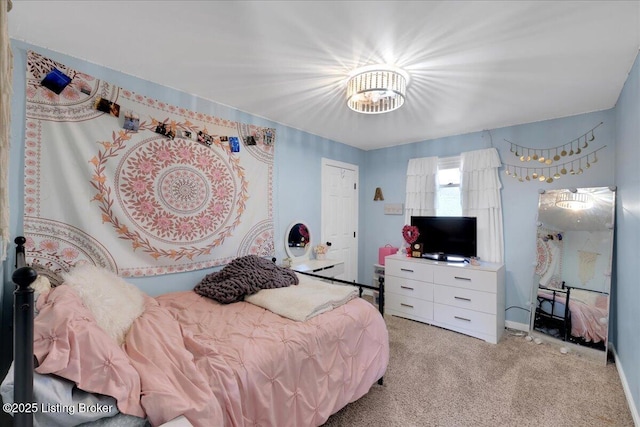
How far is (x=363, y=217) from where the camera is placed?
4656 mm

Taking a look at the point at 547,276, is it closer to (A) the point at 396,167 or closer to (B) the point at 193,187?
(A) the point at 396,167

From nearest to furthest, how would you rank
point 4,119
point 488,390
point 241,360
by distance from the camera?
1. point 4,119
2. point 241,360
3. point 488,390

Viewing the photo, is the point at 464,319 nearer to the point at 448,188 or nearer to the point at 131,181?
the point at 448,188

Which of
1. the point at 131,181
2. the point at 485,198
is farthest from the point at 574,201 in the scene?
the point at 131,181

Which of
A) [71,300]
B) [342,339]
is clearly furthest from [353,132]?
[71,300]

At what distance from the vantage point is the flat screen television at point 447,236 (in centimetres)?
339

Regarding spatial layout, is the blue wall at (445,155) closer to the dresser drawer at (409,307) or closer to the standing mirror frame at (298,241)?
the standing mirror frame at (298,241)

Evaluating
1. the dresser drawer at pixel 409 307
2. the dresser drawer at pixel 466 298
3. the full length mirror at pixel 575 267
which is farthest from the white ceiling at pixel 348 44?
the dresser drawer at pixel 409 307

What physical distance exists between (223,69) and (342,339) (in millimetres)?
2125

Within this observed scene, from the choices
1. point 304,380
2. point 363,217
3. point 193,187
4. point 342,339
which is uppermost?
point 193,187

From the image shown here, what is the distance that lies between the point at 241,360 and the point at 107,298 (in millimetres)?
810

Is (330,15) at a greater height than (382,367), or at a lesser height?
greater

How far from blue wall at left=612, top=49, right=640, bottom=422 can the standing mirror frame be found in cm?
284

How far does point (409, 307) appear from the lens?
350 cm
